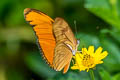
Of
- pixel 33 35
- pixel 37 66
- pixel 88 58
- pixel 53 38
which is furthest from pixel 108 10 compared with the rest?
pixel 33 35

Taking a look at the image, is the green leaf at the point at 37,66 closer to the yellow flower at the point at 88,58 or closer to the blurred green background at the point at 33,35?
the blurred green background at the point at 33,35

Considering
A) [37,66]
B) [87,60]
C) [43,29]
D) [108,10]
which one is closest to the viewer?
[43,29]

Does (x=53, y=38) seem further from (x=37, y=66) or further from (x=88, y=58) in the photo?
(x=37, y=66)

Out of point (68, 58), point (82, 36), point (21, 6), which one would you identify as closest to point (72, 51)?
point (68, 58)

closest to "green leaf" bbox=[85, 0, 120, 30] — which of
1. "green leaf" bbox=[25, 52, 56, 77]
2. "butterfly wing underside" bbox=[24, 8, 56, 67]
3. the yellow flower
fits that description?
the yellow flower

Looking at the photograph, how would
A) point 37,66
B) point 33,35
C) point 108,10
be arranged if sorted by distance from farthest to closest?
point 33,35 → point 37,66 → point 108,10

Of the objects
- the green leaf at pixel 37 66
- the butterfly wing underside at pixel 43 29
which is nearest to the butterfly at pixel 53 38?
the butterfly wing underside at pixel 43 29

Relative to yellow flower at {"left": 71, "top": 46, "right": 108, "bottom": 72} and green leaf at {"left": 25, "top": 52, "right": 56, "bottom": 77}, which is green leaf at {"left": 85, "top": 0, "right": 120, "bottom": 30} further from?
green leaf at {"left": 25, "top": 52, "right": 56, "bottom": 77}
